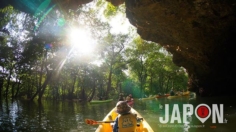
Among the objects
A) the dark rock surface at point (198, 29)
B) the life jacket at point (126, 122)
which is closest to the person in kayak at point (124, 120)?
the life jacket at point (126, 122)

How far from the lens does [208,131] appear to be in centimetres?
843

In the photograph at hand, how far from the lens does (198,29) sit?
43.0 ft

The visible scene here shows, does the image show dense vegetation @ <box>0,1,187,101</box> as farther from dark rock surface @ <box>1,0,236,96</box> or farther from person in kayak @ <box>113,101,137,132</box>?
person in kayak @ <box>113,101,137,132</box>

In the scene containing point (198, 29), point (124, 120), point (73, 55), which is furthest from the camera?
point (73, 55)

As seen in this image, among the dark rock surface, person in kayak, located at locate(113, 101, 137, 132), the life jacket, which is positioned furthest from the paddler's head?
the dark rock surface

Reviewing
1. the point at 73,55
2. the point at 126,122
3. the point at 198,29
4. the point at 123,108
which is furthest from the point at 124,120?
the point at 73,55

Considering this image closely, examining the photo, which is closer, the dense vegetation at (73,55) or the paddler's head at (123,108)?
the paddler's head at (123,108)

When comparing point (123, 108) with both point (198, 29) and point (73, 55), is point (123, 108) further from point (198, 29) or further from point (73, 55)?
point (73, 55)

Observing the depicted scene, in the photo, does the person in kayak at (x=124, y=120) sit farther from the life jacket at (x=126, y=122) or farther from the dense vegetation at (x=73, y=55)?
the dense vegetation at (x=73, y=55)

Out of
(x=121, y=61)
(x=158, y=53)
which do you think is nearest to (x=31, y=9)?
(x=121, y=61)

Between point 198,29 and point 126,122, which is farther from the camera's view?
point 198,29

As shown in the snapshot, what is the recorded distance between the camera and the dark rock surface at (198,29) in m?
11.5

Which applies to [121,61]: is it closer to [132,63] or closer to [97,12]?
[132,63]

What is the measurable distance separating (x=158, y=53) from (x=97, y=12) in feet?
87.6
